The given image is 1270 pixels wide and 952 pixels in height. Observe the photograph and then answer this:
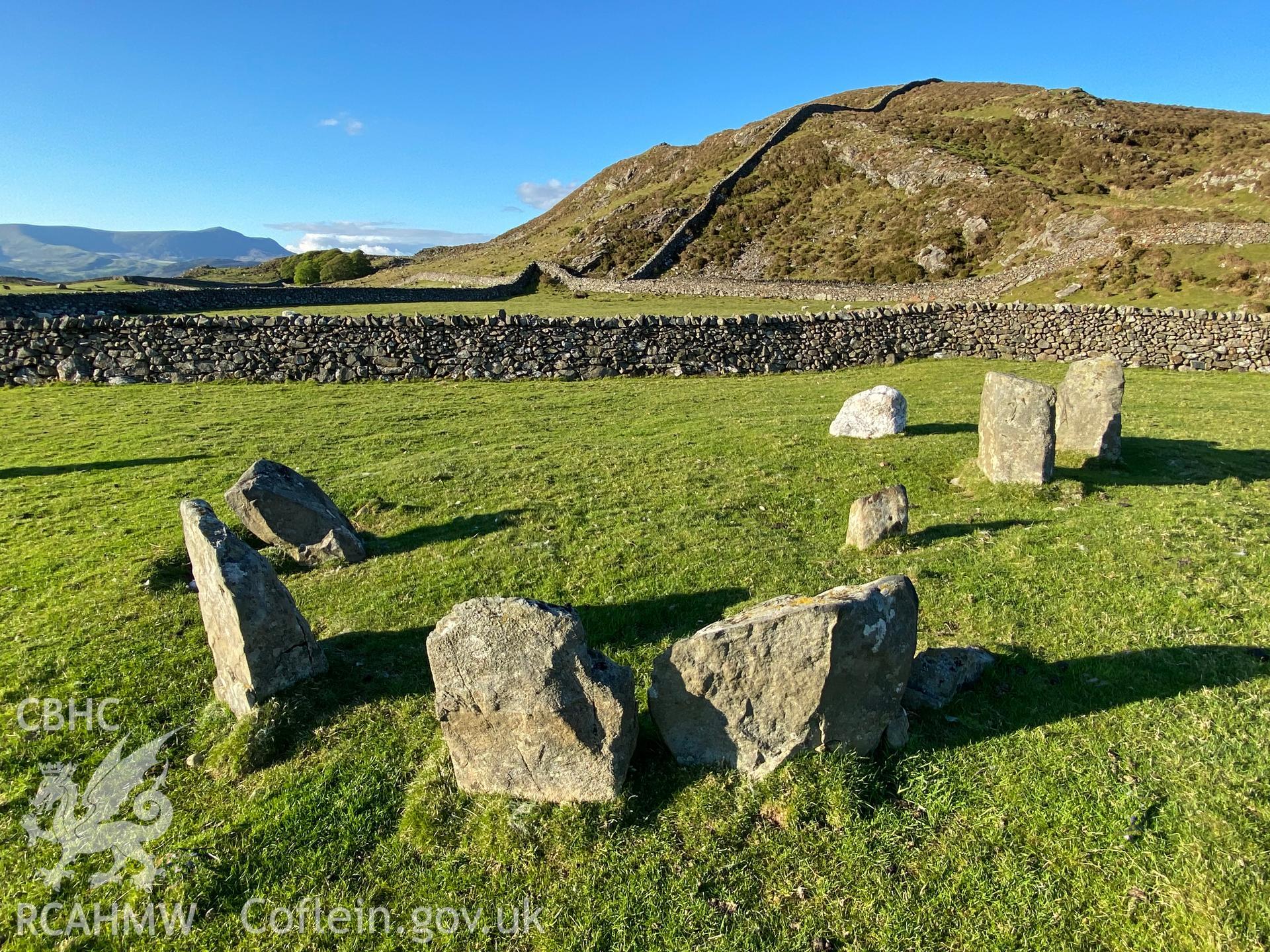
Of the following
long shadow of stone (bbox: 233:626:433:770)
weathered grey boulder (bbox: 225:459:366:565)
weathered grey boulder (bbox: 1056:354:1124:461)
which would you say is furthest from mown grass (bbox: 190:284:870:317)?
long shadow of stone (bbox: 233:626:433:770)

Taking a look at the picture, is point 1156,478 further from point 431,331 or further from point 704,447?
point 431,331

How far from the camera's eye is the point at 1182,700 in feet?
18.9

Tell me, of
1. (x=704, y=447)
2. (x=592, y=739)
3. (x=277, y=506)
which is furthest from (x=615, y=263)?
(x=592, y=739)

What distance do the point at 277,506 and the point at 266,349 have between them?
17927mm

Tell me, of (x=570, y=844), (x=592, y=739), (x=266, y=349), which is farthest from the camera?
(x=266, y=349)

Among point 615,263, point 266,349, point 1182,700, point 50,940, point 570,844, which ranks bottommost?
point 50,940

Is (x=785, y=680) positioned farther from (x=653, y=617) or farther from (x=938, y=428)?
(x=938, y=428)

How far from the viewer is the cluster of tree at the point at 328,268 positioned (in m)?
86.8

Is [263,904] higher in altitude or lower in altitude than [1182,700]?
lower

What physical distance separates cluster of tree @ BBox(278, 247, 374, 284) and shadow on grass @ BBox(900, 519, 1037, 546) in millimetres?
91967

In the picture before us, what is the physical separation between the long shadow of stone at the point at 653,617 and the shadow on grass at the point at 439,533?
3261 mm

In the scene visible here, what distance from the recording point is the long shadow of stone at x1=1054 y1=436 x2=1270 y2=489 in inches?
466

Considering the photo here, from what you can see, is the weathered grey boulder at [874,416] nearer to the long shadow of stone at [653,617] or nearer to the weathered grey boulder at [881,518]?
the weathered grey boulder at [881,518]

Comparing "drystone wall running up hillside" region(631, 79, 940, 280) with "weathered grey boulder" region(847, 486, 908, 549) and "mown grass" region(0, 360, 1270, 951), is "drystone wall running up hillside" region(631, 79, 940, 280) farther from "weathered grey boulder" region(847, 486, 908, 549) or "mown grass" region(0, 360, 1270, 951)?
"weathered grey boulder" region(847, 486, 908, 549)
